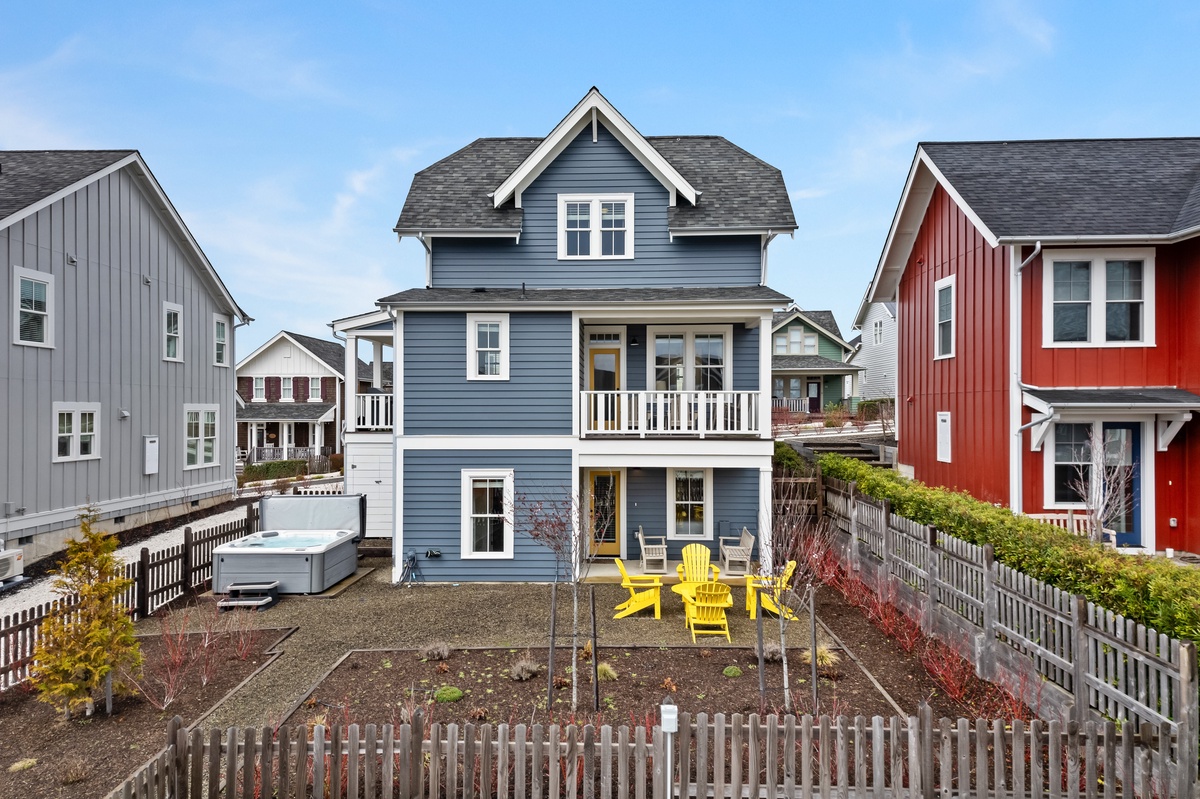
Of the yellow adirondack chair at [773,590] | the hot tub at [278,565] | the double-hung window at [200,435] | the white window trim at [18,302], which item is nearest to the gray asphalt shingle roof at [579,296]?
the hot tub at [278,565]

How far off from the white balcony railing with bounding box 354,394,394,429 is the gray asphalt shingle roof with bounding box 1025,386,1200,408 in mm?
14434

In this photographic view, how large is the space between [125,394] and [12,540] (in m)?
4.75

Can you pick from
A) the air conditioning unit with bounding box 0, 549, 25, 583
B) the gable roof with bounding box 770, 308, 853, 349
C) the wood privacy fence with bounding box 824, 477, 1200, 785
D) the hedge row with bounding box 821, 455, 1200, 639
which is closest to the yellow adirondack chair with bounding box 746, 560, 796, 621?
the wood privacy fence with bounding box 824, 477, 1200, 785

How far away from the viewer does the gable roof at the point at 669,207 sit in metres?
13.1

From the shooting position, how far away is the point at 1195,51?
17.8m

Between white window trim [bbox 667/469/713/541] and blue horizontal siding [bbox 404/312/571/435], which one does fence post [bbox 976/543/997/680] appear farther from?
blue horizontal siding [bbox 404/312/571/435]

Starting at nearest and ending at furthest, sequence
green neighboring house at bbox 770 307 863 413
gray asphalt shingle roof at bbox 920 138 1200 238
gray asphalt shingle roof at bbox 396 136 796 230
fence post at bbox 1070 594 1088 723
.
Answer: fence post at bbox 1070 594 1088 723, gray asphalt shingle roof at bbox 920 138 1200 238, gray asphalt shingle roof at bbox 396 136 796 230, green neighboring house at bbox 770 307 863 413

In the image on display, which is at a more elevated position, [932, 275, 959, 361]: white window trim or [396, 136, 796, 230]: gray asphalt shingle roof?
[396, 136, 796, 230]: gray asphalt shingle roof

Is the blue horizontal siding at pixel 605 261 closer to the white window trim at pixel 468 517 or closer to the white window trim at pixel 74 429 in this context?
the white window trim at pixel 468 517

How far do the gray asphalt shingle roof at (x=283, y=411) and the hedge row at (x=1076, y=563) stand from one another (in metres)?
32.4

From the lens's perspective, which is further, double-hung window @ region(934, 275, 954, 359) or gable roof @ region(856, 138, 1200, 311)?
double-hung window @ region(934, 275, 954, 359)

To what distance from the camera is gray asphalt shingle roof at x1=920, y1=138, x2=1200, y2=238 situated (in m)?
11.6

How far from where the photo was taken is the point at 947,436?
14281 mm

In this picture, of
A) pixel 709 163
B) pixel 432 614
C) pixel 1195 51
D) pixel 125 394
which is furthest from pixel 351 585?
pixel 1195 51
